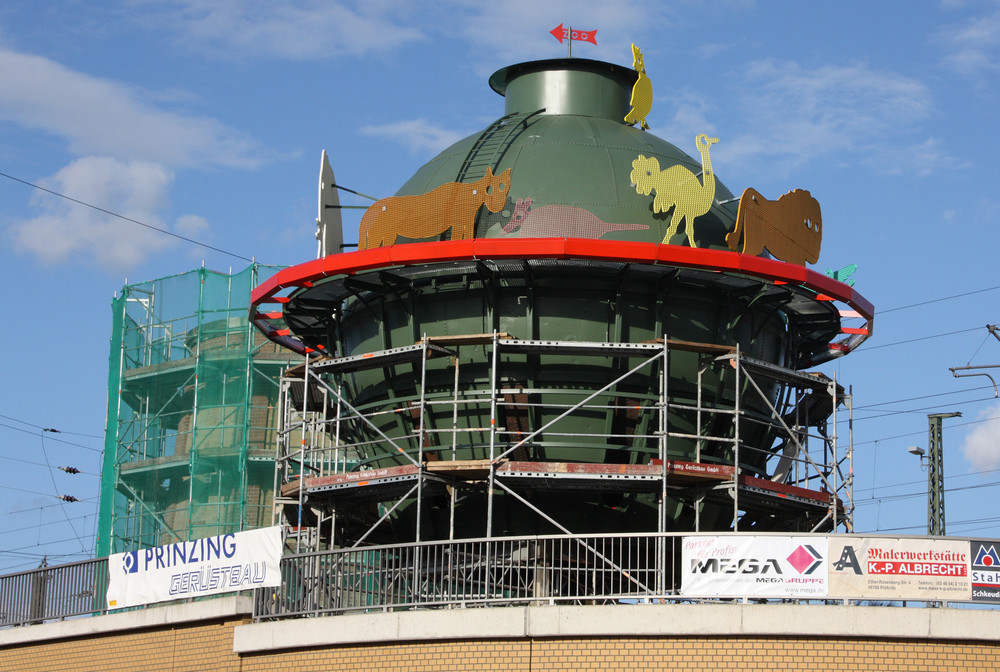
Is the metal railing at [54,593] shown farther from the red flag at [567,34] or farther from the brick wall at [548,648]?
the red flag at [567,34]

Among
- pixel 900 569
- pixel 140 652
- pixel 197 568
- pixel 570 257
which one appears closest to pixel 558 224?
pixel 570 257

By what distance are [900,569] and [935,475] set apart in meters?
18.2

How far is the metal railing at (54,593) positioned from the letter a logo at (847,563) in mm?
12828

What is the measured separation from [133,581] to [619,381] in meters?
8.90

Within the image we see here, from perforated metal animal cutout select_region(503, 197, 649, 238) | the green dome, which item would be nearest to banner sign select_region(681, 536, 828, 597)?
perforated metal animal cutout select_region(503, 197, 649, 238)

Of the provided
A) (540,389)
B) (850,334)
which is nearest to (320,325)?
(540,389)

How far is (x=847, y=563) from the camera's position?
19359mm

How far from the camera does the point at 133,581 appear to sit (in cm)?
2494

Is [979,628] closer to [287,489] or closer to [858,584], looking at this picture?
[858,584]

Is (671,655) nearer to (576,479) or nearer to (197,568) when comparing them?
(576,479)

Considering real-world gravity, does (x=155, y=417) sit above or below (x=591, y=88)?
below

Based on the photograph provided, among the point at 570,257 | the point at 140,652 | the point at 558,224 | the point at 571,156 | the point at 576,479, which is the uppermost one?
the point at 571,156

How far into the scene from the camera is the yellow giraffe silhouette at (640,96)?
29.0 metres

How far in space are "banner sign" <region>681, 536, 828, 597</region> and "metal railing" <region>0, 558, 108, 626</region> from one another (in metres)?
11.0
